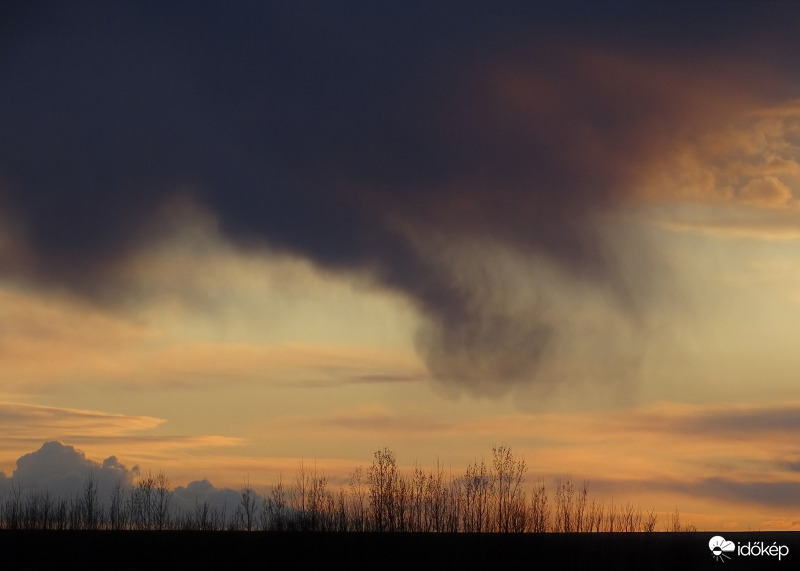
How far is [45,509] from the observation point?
2037 inches

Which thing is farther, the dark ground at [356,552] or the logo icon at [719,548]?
the logo icon at [719,548]

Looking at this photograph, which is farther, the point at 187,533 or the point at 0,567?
the point at 187,533

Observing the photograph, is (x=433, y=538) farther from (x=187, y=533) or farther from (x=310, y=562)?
(x=187, y=533)

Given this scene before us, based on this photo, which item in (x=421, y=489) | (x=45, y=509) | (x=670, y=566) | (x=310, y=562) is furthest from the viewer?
(x=45, y=509)

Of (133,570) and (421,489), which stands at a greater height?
(421,489)

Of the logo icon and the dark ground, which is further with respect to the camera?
the logo icon

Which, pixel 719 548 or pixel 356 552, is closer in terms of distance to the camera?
pixel 356 552

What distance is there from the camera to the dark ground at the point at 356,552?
39.6m

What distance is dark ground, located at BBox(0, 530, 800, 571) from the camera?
39.6 m

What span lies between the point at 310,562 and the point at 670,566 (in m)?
17.3

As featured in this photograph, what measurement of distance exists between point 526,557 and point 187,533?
17.8 m

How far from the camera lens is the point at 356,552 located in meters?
39.8

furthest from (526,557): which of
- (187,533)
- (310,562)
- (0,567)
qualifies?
(0,567)

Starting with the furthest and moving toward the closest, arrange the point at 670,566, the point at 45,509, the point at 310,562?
the point at 45,509 → the point at 670,566 → the point at 310,562
